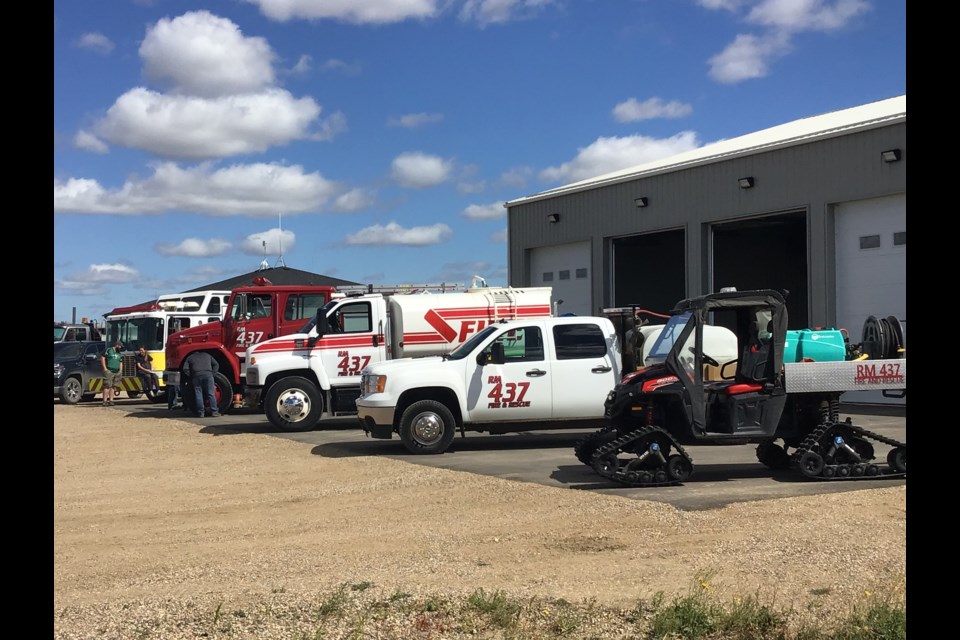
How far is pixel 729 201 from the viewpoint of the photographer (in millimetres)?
26406

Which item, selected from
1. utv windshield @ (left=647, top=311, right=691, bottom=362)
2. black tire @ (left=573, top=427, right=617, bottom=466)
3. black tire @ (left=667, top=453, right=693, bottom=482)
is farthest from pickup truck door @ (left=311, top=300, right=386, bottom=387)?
black tire @ (left=667, top=453, right=693, bottom=482)

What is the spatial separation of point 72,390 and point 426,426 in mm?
17150

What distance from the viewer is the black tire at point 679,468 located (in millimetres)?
11219

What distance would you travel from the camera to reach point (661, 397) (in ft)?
38.2

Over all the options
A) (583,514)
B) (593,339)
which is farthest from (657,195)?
(583,514)

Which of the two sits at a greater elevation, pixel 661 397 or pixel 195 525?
pixel 661 397

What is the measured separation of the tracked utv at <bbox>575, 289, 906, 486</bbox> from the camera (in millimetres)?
11266

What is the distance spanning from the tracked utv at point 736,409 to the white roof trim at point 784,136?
38.7 ft

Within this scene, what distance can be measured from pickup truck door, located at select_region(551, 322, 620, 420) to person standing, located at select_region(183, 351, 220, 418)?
31.3 feet

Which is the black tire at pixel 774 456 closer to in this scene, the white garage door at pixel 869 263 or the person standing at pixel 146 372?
the white garage door at pixel 869 263
